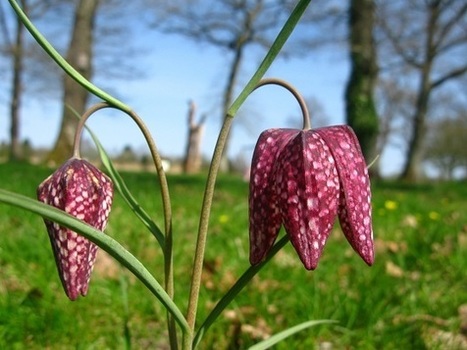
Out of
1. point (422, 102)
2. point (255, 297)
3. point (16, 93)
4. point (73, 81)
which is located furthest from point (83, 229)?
point (16, 93)

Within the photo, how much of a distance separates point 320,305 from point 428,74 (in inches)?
419

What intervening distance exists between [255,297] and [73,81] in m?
7.96

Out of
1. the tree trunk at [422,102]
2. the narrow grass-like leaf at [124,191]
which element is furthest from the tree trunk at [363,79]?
the narrow grass-like leaf at [124,191]

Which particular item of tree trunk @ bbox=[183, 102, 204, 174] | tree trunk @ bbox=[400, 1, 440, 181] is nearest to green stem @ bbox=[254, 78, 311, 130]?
tree trunk @ bbox=[400, 1, 440, 181]

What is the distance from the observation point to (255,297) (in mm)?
1973

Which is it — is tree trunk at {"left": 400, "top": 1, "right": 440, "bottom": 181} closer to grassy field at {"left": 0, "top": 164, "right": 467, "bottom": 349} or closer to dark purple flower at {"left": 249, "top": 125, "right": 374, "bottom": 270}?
grassy field at {"left": 0, "top": 164, "right": 467, "bottom": 349}

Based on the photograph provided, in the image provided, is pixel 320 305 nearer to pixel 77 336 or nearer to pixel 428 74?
pixel 77 336

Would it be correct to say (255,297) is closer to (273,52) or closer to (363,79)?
(273,52)

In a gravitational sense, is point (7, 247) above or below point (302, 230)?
below

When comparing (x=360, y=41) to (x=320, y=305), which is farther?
(x=360, y=41)

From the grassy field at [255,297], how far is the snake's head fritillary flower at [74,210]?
362 millimetres

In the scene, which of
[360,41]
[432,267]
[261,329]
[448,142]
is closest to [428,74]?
[360,41]

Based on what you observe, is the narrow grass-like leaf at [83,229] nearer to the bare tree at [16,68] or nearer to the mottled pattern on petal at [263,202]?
the mottled pattern on petal at [263,202]

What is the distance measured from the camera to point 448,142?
29.2 meters
